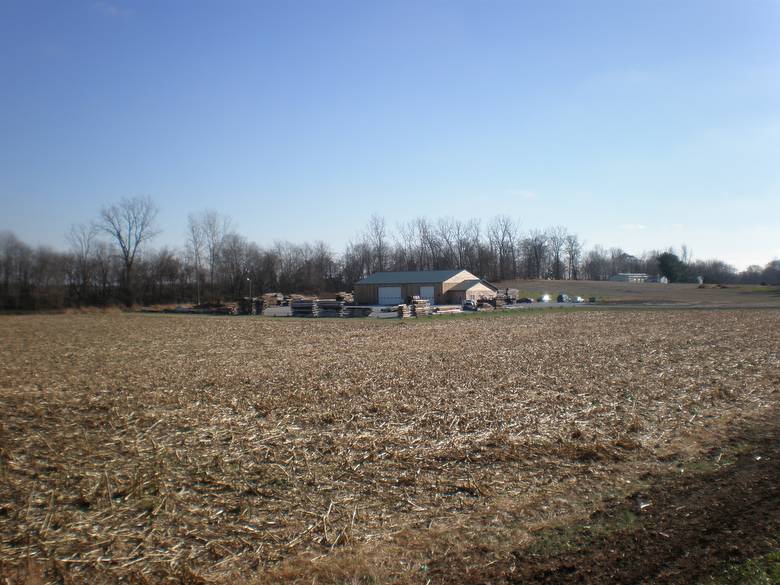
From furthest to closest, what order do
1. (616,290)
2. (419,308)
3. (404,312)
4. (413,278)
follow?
1. (616,290)
2. (413,278)
3. (419,308)
4. (404,312)

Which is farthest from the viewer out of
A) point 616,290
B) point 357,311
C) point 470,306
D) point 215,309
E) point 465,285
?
point 616,290

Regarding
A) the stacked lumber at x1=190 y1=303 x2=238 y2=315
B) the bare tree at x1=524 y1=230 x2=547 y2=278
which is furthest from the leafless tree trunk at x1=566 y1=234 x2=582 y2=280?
the stacked lumber at x1=190 y1=303 x2=238 y2=315

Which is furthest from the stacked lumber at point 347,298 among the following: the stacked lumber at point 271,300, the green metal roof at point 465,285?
the green metal roof at point 465,285

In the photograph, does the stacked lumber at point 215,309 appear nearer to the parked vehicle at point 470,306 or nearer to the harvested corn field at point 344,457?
the parked vehicle at point 470,306

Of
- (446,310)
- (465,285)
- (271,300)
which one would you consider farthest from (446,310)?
(271,300)

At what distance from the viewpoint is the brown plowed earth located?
456cm

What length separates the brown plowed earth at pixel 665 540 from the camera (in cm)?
456

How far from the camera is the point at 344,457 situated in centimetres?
771

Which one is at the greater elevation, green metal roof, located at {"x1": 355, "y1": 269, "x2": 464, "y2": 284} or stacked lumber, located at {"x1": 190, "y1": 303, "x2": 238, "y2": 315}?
green metal roof, located at {"x1": 355, "y1": 269, "x2": 464, "y2": 284}

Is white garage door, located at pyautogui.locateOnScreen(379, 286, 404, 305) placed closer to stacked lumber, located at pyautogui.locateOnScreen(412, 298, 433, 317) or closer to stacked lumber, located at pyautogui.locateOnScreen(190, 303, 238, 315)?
stacked lumber, located at pyautogui.locateOnScreen(190, 303, 238, 315)

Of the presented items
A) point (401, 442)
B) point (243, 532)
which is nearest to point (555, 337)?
point (401, 442)

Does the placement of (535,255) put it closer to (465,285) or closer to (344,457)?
(465,285)

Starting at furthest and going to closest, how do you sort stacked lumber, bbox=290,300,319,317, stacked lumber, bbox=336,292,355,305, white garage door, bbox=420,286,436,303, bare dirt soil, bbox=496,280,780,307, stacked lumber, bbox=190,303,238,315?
bare dirt soil, bbox=496,280,780,307 < white garage door, bbox=420,286,436,303 < stacked lumber, bbox=336,292,355,305 < stacked lumber, bbox=190,303,238,315 < stacked lumber, bbox=290,300,319,317

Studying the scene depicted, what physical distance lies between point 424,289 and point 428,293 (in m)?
0.57
